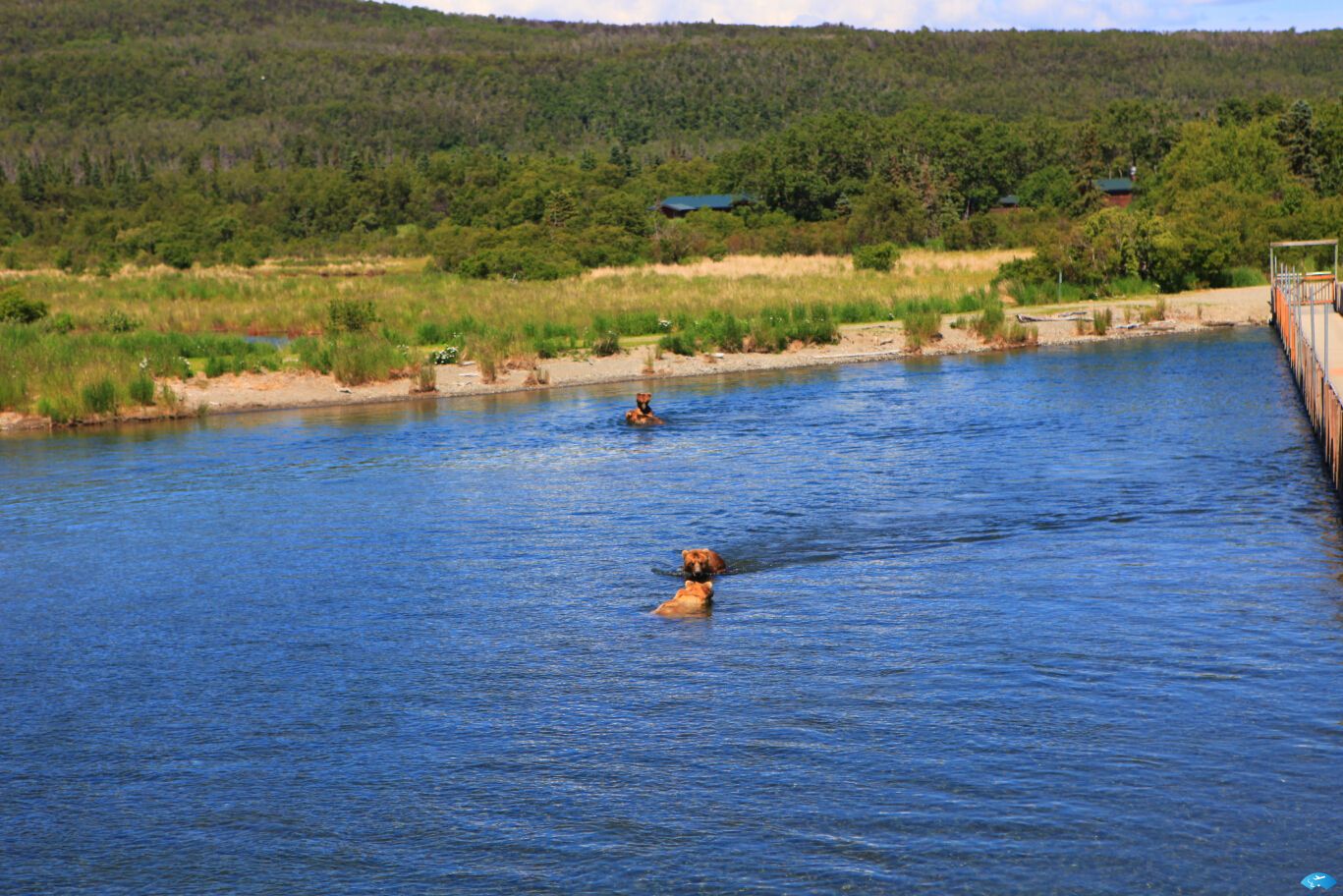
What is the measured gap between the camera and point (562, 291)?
2389 inches

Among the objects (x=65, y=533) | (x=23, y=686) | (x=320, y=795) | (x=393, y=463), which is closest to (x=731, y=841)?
(x=320, y=795)

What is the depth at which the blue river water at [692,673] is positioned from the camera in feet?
34.3

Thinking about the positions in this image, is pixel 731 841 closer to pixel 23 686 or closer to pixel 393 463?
pixel 23 686

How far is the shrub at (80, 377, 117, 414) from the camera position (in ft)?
117

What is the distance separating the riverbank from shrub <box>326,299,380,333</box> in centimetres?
674

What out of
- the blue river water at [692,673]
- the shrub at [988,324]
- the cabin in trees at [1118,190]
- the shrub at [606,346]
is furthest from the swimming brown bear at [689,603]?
the cabin in trees at [1118,190]

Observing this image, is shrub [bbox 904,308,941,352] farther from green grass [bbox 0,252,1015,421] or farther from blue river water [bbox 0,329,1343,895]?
blue river water [bbox 0,329,1343,895]

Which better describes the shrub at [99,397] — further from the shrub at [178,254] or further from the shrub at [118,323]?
the shrub at [178,254]

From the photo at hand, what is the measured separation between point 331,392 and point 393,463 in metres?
12.0

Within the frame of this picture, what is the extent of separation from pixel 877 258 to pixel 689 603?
53.9m

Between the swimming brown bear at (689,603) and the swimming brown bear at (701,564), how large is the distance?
2.39 ft

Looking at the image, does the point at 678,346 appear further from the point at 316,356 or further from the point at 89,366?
the point at 89,366

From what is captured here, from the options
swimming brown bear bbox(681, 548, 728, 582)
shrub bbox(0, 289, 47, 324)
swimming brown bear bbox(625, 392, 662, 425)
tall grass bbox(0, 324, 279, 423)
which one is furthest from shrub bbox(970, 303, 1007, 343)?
swimming brown bear bbox(681, 548, 728, 582)

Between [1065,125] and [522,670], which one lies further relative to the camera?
[1065,125]
